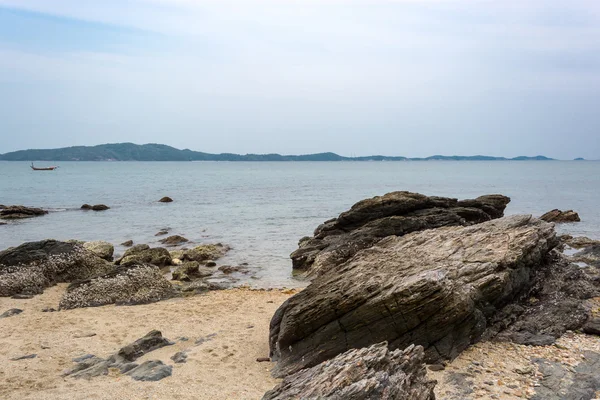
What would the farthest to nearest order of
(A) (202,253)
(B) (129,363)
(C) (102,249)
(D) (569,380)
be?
(A) (202,253)
(C) (102,249)
(B) (129,363)
(D) (569,380)

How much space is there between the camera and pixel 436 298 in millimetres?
9844

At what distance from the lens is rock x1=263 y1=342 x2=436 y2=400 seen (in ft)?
20.4

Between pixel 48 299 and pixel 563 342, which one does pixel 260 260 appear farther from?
pixel 563 342

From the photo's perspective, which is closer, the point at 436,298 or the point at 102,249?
the point at 436,298

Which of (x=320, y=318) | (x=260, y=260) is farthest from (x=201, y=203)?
(x=320, y=318)

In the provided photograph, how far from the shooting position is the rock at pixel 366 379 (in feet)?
20.4

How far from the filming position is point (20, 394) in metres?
9.15

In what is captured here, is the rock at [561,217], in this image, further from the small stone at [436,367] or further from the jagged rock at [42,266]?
the jagged rock at [42,266]

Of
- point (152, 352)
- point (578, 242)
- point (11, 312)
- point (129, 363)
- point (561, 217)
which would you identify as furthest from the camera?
point (561, 217)

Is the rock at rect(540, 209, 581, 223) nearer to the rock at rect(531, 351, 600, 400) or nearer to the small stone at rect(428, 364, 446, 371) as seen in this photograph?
the rock at rect(531, 351, 600, 400)

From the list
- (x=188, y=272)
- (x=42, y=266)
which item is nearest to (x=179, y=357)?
(x=188, y=272)

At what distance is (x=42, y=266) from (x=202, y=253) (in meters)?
7.61

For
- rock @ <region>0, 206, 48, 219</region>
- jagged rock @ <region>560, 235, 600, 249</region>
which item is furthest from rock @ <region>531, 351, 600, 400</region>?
rock @ <region>0, 206, 48, 219</region>

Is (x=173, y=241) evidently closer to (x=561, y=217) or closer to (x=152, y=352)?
(x=152, y=352)
